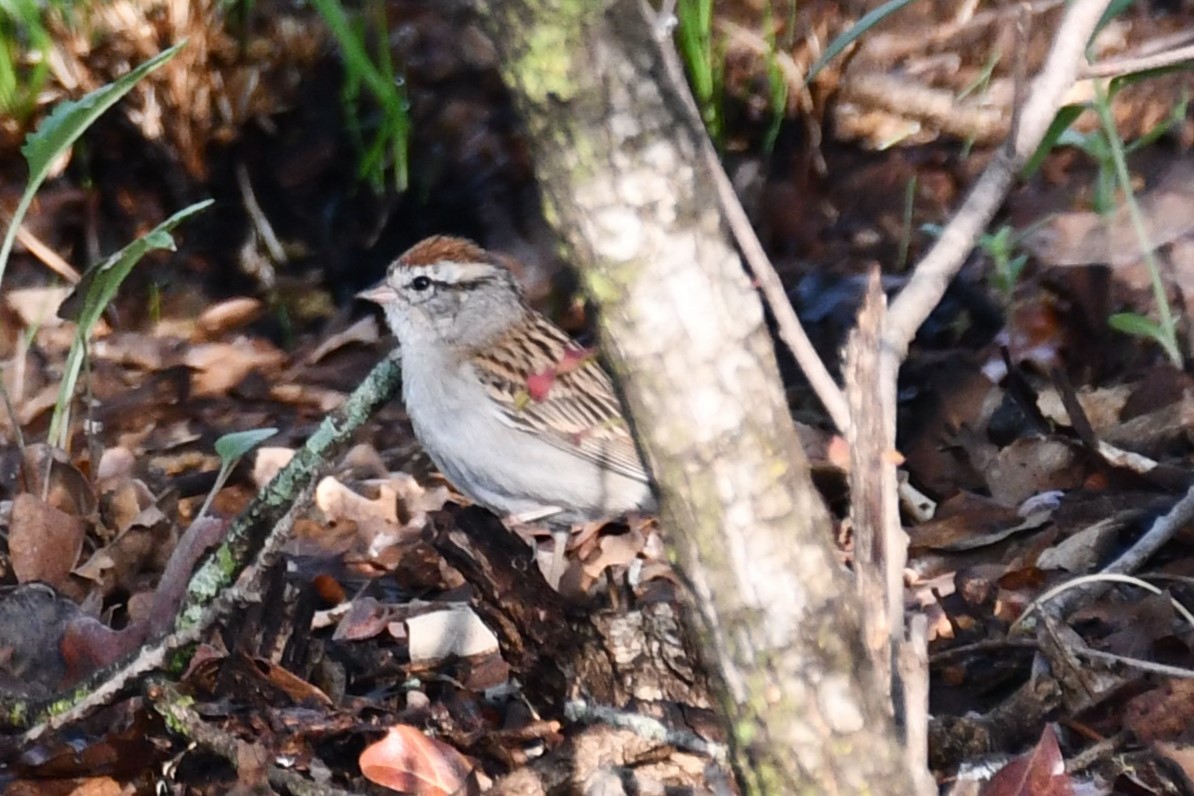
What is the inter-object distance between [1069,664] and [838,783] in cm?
126

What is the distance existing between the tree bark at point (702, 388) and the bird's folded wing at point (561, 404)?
2.55m

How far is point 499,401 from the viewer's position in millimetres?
4848

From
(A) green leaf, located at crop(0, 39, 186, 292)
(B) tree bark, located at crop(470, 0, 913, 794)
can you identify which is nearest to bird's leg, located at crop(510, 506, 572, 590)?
(A) green leaf, located at crop(0, 39, 186, 292)

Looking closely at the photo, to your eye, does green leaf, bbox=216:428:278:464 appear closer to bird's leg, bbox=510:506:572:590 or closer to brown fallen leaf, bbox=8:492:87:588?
brown fallen leaf, bbox=8:492:87:588

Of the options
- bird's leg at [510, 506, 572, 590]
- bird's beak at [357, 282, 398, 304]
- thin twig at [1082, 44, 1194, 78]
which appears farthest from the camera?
bird's beak at [357, 282, 398, 304]

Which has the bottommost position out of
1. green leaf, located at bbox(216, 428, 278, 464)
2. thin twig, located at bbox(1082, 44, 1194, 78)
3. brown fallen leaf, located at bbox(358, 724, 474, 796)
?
brown fallen leaf, located at bbox(358, 724, 474, 796)

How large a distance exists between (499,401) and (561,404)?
0.20m

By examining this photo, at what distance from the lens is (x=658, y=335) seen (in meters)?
1.92

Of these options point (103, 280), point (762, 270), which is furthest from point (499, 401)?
point (762, 270)

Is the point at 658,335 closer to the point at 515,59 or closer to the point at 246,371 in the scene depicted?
the point at 515,59

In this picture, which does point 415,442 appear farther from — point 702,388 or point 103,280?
point 702,388

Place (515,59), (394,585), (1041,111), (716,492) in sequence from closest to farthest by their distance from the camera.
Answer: (515,59), (716,492), (1041,111), (394,585)

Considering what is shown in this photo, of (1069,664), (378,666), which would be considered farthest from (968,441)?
(378,666)

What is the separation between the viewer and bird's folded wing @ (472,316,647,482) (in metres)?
4.73
